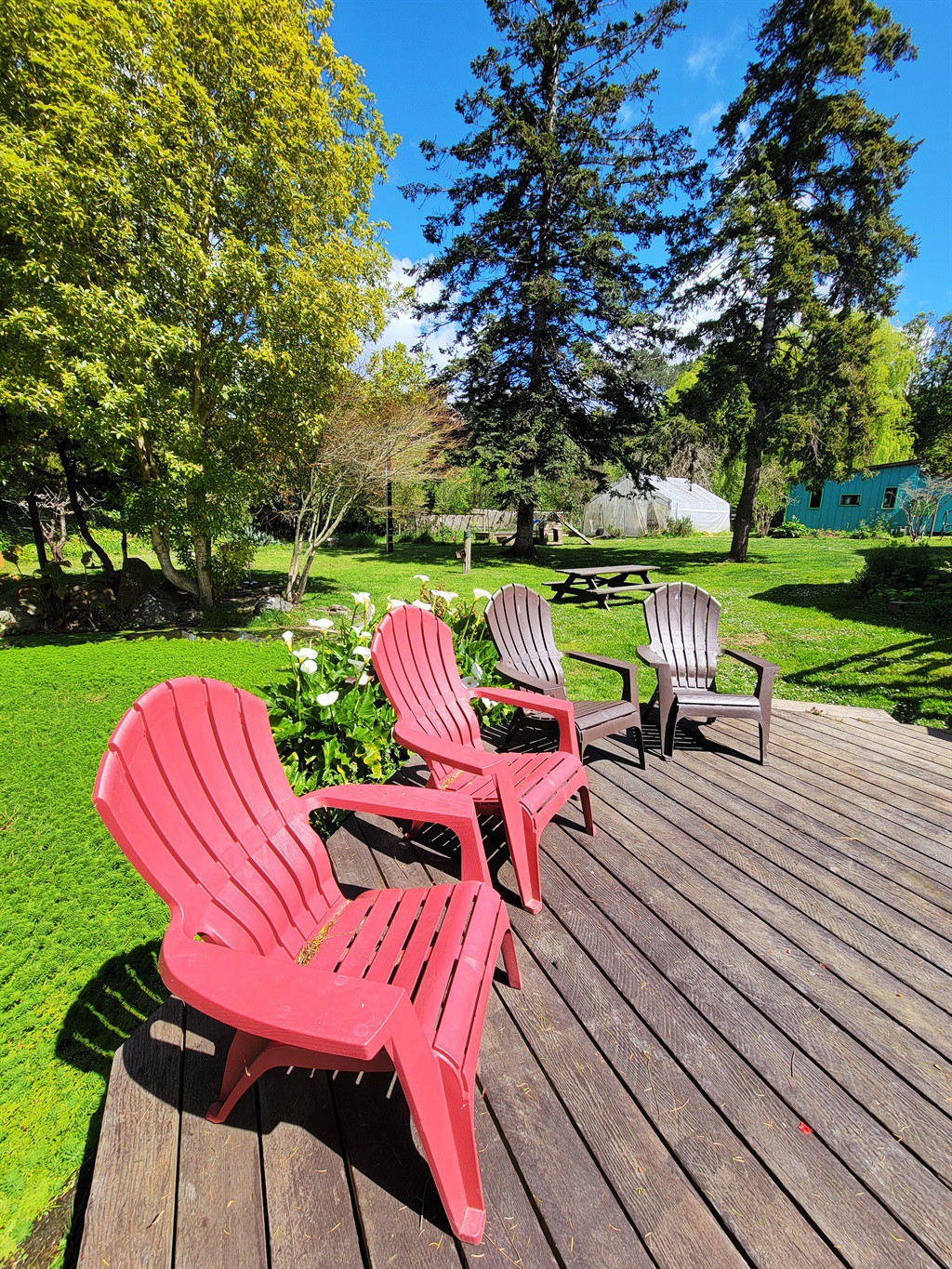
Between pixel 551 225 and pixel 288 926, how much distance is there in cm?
1957

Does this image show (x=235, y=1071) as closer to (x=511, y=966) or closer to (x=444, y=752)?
(x=511, y=966)

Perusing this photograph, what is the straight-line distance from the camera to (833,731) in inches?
150

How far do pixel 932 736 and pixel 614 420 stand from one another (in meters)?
14.9

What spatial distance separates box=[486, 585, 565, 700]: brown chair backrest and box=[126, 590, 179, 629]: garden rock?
7.13m

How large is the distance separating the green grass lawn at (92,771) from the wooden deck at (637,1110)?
0.73m

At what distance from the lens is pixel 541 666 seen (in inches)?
149

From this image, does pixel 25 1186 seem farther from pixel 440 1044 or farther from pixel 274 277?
pixel 274 277

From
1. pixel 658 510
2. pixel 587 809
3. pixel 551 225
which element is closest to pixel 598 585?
pixel 587 809

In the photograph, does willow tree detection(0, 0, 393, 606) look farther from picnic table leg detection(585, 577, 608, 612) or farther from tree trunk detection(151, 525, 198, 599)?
picnic table leg detection(585, 577, 608, 612)

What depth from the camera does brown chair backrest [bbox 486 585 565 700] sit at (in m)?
3.69

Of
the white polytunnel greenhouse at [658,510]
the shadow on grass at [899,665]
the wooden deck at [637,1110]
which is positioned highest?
the white polytunnel greenhouse at [658,510]

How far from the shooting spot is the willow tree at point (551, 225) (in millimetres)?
14969

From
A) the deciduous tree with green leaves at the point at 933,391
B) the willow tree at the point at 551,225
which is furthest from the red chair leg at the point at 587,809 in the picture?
the deciduous tree with green leaves at the point at 933,391

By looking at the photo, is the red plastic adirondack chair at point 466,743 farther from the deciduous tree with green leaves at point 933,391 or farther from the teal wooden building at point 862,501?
the teal wooden building at point 862,501
